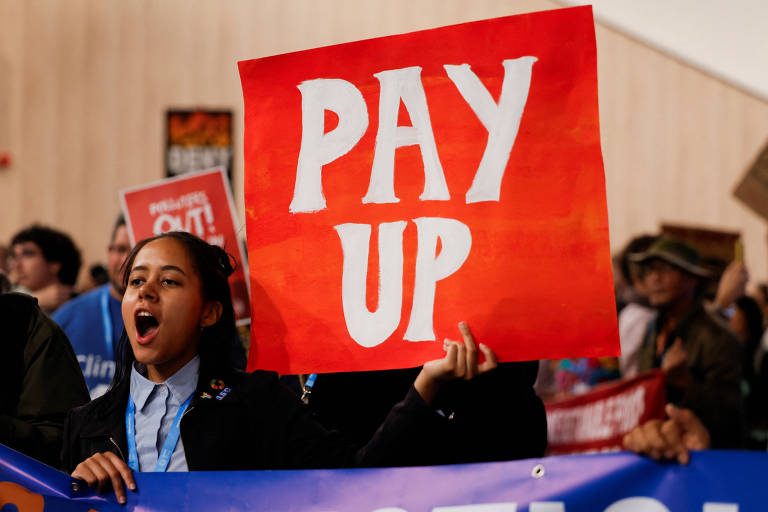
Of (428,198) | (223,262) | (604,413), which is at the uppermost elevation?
(428,198)

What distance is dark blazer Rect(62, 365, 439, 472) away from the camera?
5.43 ft

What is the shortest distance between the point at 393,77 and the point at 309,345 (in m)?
0.55

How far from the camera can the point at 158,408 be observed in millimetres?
1706

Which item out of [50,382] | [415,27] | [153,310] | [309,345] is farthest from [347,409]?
[415,27]

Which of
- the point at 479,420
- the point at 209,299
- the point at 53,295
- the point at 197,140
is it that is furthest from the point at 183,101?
the point at 479,420

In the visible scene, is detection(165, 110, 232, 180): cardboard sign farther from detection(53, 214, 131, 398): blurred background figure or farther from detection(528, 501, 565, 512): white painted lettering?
detection(528, 501, 565, 512): white painted lettering

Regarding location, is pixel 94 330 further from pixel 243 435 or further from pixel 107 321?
pixel 243 435

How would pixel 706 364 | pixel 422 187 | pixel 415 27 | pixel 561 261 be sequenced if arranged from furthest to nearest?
pixel 415 27 < pixel 706 364 < pixel 422 187 < pixel 561 261

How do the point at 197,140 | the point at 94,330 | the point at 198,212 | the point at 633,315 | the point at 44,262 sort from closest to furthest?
the point at 198,212, the point at 94,330, the point at 44,262, the point at 633,315, the point at 197,140

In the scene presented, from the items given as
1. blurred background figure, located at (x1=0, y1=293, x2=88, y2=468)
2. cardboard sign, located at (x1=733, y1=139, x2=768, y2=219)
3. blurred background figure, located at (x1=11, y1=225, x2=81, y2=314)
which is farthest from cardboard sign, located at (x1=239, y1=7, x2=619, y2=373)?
cardboard sign, located at (x1=733, y1=139, x2=768, y2=219)

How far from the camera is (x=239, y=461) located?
167 cm

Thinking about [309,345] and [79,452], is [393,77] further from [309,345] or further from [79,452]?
[79,452]

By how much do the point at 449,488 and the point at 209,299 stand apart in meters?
0.61

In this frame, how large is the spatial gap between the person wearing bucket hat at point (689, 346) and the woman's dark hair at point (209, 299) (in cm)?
217
